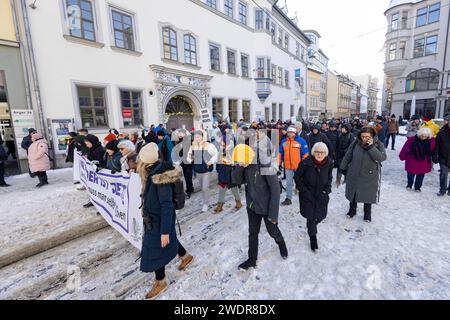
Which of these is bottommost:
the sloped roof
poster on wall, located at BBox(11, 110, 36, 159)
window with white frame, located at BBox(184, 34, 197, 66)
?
poster on wall, located at BBox(11, 110, 36, 159)

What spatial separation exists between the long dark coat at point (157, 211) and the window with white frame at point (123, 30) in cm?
1092

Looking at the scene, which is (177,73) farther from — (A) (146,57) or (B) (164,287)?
(B) (164,287)

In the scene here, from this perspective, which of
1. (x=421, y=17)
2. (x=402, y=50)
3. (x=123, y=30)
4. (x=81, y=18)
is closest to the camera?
(x=81, y=18)

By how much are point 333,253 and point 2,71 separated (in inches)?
467

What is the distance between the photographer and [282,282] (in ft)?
9.41

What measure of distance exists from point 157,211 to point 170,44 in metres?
13.1

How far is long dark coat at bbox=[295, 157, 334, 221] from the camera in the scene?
3.33 metres

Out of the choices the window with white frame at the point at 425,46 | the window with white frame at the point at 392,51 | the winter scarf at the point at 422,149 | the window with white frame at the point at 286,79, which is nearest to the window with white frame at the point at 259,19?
the window with white frame at the point at 286,79

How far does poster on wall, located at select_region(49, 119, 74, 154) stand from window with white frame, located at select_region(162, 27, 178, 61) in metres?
6.52

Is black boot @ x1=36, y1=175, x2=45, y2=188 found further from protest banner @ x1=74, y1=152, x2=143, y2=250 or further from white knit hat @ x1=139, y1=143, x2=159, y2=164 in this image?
white knit hat @ x1=139, y1=143, x2=159, y2=164

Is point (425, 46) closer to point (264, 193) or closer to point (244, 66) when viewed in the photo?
point (244, 66)

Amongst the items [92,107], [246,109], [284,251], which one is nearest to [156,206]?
[284,251]

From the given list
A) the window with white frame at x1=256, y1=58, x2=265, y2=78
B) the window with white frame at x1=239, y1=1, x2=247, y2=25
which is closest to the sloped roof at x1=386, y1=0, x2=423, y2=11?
the window with white frame at x1=256, y1=58, x2=265, y2=78

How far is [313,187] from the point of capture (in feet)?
11.0
